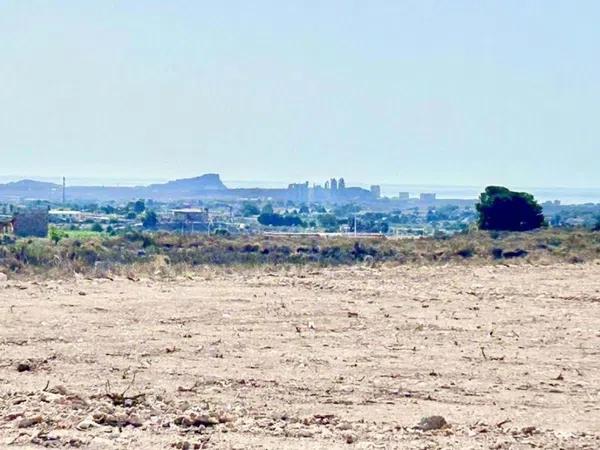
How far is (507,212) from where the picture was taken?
3778cm

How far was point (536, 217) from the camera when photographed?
126ft

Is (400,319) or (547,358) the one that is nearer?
(547,358)

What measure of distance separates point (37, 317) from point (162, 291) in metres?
3.06

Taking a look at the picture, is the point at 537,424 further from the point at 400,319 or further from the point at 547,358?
the point at 400,319

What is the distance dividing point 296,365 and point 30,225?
90.1ft

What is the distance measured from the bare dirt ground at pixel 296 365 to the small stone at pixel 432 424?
7cm

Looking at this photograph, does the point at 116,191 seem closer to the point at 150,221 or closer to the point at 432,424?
the point at 150,221

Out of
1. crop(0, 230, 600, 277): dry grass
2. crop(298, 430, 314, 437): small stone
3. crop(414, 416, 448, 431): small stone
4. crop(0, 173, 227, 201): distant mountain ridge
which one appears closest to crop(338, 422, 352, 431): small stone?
crop(298, 430, 314, 437): small stone

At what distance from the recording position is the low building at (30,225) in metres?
35.1

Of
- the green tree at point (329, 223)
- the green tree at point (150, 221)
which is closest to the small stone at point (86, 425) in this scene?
the green tree at point (150, 221)

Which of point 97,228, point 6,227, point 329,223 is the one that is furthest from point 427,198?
point 6,227

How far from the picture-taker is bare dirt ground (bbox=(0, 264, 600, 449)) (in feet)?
25.5

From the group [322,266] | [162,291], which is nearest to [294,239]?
[322,266]

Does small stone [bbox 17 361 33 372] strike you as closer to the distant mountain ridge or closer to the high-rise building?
the distant mountain ridge
